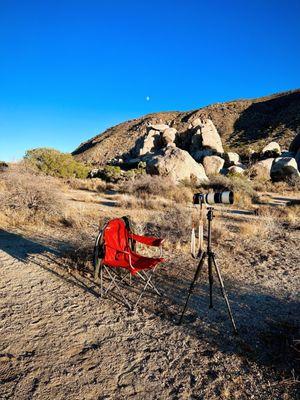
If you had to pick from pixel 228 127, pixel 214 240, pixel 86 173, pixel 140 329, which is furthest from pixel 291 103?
pixel 140 329

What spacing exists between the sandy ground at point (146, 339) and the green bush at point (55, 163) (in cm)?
1842

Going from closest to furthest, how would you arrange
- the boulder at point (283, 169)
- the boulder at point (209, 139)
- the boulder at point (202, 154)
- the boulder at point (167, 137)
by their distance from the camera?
the boulder at point (283, 169), the boulder at point (202, 154), the boulder at point (209, 139), the boulder at point (167, 137)

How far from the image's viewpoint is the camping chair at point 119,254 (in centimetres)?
450

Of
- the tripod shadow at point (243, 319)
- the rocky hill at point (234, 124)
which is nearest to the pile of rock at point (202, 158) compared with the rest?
the rocky hill at point (234, 124)

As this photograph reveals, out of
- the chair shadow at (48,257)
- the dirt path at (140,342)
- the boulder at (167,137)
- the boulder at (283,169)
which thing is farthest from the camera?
the boulder at (167,137)

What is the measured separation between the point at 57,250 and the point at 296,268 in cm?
436

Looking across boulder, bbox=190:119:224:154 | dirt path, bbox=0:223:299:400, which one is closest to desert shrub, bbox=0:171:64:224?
dirt path, bbox=0:223:299:400

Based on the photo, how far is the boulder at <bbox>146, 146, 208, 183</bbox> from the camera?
19688mm

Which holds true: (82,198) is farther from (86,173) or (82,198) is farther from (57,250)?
(86,173)

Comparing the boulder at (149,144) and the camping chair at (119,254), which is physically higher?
the boulder at (149,144)

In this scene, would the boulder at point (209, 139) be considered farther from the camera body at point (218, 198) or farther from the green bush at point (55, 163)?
the camera body at point (218, 198)

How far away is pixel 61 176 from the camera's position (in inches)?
923

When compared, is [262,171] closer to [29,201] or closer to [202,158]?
[202,158]

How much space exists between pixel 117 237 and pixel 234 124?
58870mm
